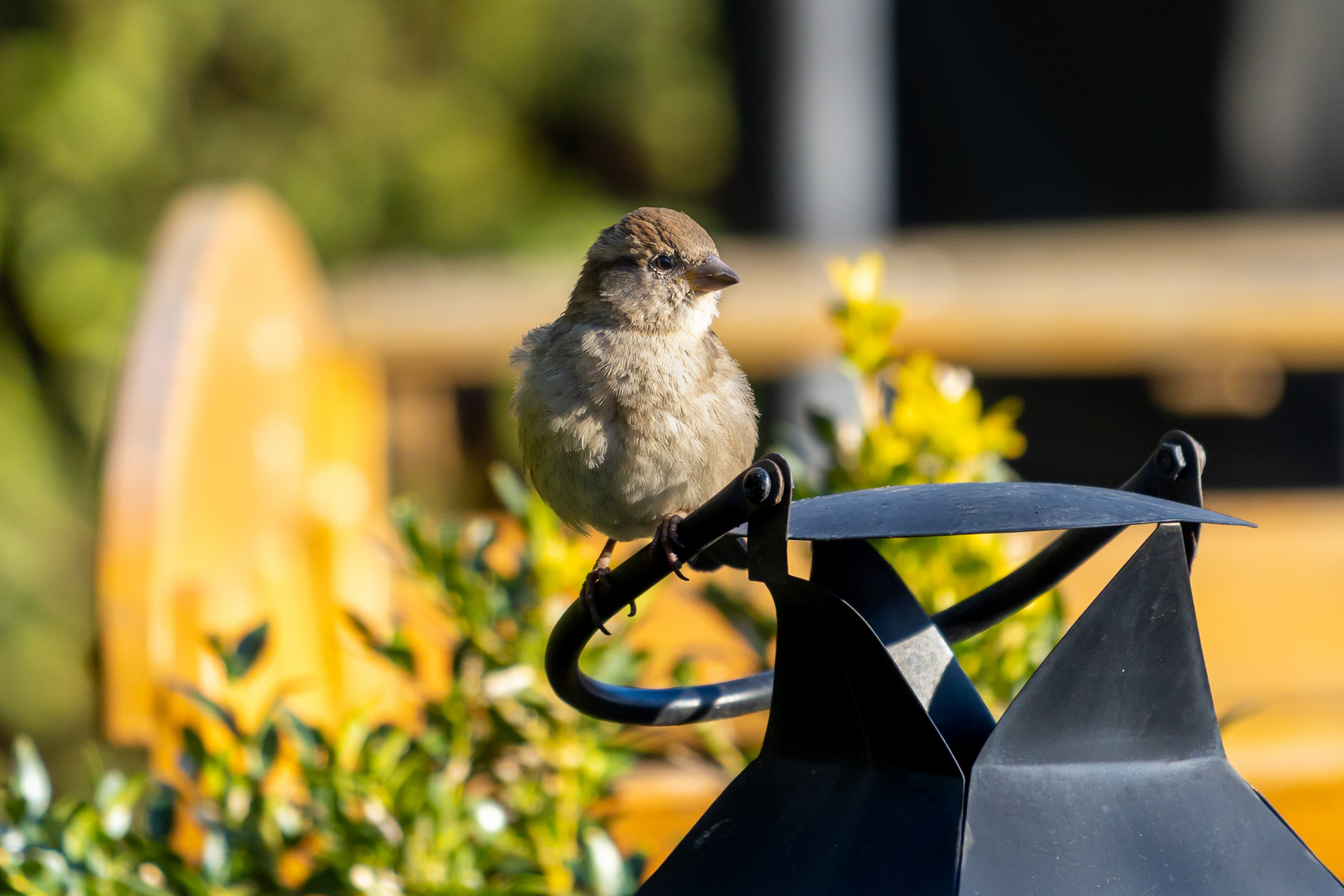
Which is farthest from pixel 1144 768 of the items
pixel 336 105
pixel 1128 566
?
pixel 336 105

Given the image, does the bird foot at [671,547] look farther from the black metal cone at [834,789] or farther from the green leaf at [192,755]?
the green leaf at [192,755]

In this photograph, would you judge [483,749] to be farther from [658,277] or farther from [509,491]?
[658,277]

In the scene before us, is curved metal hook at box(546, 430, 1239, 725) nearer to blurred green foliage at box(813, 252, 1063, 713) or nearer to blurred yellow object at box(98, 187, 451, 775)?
blurred green foliage at box(813, 252, 1063, 713)

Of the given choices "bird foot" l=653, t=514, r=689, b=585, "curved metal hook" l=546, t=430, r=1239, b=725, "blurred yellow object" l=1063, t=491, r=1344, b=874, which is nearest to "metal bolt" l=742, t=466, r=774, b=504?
"curved metal hook" l=546, t=430, r=1239, b=725

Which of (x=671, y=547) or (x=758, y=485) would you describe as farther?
(x=671, y=547)

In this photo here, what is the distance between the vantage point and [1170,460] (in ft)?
3.97

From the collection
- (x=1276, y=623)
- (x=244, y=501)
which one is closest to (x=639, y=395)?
(x=244, y=501)

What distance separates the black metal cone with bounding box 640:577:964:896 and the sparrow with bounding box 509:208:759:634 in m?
0.50

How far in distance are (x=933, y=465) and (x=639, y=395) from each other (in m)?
0.57

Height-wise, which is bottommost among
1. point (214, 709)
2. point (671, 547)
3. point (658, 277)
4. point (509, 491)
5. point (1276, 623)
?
point (1276, 623)

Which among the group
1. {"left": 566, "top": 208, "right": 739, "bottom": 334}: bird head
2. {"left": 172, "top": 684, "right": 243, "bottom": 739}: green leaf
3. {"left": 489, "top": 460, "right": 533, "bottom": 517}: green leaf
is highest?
{"left": 566, "top": 208, "right": 739, "bottom": 334}: bird head

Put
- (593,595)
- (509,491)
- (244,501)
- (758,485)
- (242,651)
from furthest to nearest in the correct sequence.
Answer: (244,501), (509,491), (242,651), (593,595), (758,485)

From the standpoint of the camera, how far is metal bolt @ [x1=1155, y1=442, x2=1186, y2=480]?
47.3 inches

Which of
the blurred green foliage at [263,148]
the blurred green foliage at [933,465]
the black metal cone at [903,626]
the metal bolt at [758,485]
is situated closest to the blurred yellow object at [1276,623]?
the blurred green foliage at [933,465]
